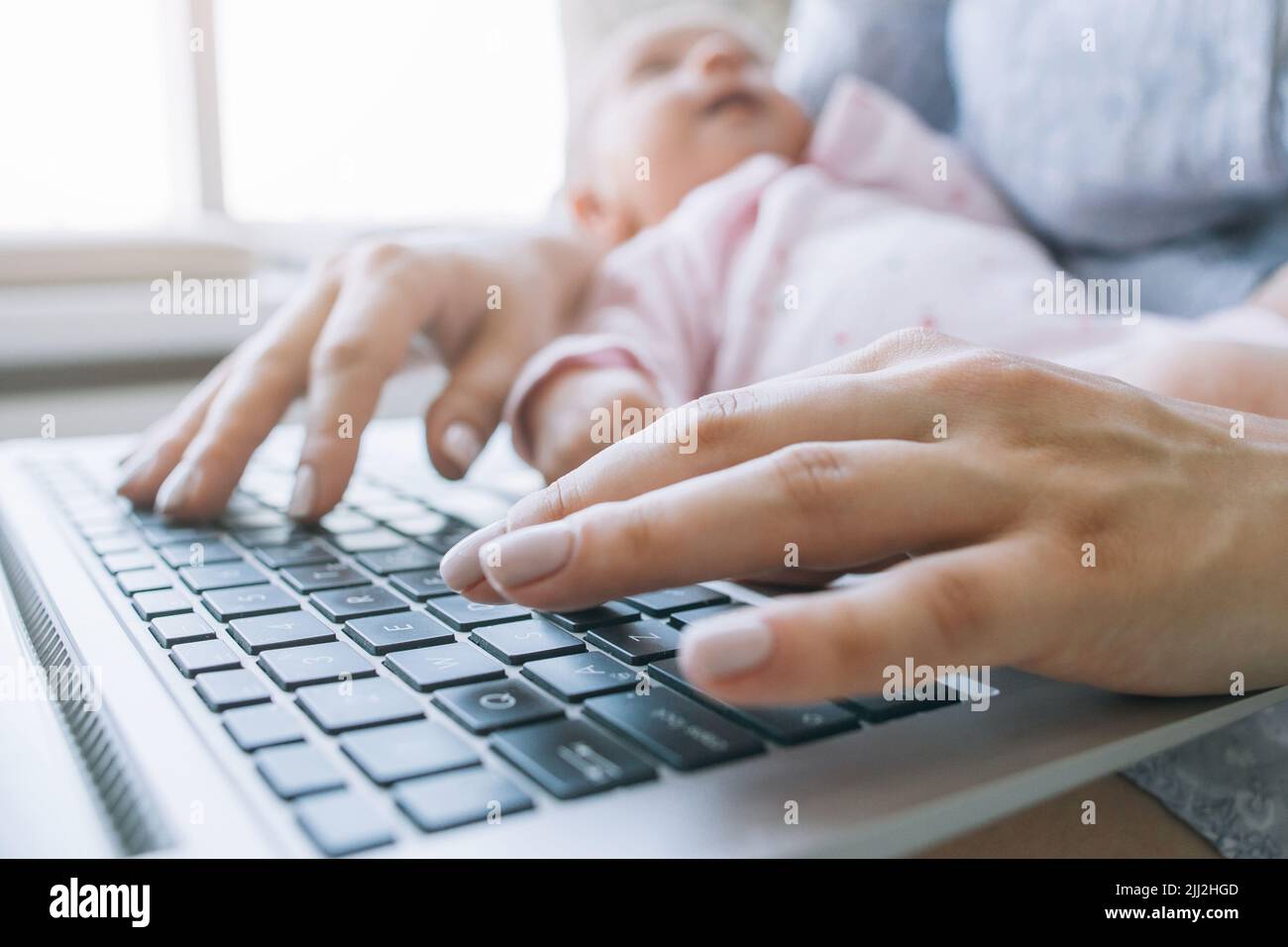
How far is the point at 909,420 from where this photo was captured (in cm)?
36

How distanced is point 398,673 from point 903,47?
0.99m

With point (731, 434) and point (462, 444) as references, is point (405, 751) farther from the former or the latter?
point (462, 444)

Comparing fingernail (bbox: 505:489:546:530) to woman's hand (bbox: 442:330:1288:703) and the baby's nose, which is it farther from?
the baby's nose

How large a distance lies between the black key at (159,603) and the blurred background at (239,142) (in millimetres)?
841

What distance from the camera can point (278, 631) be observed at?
367 mm

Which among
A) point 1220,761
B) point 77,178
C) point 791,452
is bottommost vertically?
point 1220,761

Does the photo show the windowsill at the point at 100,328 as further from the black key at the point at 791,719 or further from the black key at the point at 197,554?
the black key at the point at 791,719

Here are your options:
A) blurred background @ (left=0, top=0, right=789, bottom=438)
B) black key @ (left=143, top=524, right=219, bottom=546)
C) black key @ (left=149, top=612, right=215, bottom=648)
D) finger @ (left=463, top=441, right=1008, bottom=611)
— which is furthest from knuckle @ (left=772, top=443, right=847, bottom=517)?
blurred background @ (left=0, top=0, right=789, bottom=438)

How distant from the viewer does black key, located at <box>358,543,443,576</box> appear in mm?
459

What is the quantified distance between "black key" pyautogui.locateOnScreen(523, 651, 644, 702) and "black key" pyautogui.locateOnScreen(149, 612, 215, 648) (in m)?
0.12

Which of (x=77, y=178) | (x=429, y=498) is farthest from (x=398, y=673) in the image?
(x=77, y=178)

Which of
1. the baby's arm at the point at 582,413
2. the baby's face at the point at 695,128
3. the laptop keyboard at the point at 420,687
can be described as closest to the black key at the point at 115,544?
the laptop keyboard at the point at 420,687

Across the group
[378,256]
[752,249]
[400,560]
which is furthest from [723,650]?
[752,249]
